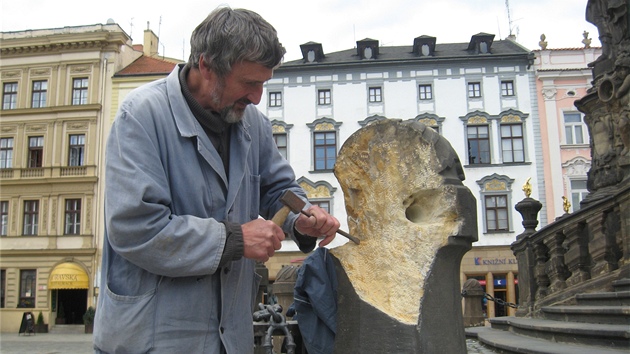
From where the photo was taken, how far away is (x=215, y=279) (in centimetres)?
181

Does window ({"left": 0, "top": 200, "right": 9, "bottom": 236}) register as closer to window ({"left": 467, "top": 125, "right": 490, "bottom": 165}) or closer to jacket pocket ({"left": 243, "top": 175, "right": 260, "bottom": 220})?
window ({"left": 467, "top": 125, "right": 490, "bottom": 165})

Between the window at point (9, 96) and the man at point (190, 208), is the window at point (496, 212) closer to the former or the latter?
the window at point (9, 96)

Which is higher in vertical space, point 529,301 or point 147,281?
point 147,281

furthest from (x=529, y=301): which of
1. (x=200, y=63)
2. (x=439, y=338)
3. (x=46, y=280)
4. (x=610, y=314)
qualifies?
(x=46, y=280)

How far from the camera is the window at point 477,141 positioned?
91.1ft

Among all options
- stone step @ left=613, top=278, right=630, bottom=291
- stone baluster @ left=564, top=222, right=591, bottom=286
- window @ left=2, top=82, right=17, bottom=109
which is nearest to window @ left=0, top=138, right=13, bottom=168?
window @ left=2, top=82, right=17, bottom=109

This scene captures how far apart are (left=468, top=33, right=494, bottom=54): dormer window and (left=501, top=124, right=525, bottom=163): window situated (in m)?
4.01

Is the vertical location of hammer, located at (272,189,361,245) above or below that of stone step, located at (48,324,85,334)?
above

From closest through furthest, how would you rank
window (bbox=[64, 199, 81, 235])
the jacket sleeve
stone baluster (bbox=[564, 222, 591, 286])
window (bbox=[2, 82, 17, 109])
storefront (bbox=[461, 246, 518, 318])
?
the jacket sleeve, stone baluster (bbox=[564, 222, 591, 286]), storefront (bbox=[461, 246, 518, 318]), window (bbox=[64, 199, 81, 235]), window (bbox=[2, 82, 17, 109])

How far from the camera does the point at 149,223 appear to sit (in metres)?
1.62

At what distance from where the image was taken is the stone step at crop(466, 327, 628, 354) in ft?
15.9

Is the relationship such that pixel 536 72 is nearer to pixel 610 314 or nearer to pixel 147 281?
pixel 610 314

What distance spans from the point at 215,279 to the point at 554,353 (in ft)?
13.0

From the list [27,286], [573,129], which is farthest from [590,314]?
[27,286]
